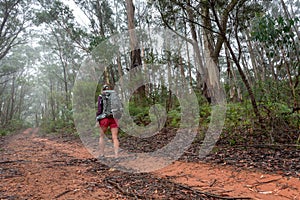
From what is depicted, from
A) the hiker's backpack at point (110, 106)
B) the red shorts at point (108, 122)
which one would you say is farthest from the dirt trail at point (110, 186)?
the hiker's backpack at point (110, 106)

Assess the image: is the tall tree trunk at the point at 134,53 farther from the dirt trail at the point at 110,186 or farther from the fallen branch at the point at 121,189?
the fallen branch at the point at 121,189

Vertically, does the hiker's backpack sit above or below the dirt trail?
above

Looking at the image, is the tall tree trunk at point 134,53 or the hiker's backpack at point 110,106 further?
the tall tree trunk at point 134,53

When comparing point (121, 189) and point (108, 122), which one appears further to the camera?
point (108, 122)

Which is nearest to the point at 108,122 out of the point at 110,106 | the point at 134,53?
the point at 110,106

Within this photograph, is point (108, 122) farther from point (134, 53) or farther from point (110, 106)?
point (134, 53)

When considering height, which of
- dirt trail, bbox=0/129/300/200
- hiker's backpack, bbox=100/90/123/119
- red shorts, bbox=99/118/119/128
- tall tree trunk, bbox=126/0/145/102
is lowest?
dirt trail, bbox=0/129/300/200

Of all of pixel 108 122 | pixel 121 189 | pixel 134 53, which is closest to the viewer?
pixel 121 189

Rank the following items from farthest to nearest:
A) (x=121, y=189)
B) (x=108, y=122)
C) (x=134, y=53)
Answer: (x=134, y=53) < (x=108, y=122) < (x=121, y=189)

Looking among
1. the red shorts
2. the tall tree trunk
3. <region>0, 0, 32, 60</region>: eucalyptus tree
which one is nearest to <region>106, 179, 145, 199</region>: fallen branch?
the red shorts

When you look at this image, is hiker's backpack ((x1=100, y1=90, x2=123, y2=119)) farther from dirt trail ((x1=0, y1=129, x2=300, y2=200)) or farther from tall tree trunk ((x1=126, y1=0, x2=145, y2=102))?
tall tree trunk ((x1=126, y1=0, x2=145, y2=102))

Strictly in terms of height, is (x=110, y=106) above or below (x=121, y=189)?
above

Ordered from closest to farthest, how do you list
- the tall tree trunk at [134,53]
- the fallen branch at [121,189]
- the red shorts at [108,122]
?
the fallen branch at [121,189] < the red shorts at [108,122] < the tall tree trunk at [134,53]

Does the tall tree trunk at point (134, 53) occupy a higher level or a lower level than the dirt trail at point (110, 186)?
higher
